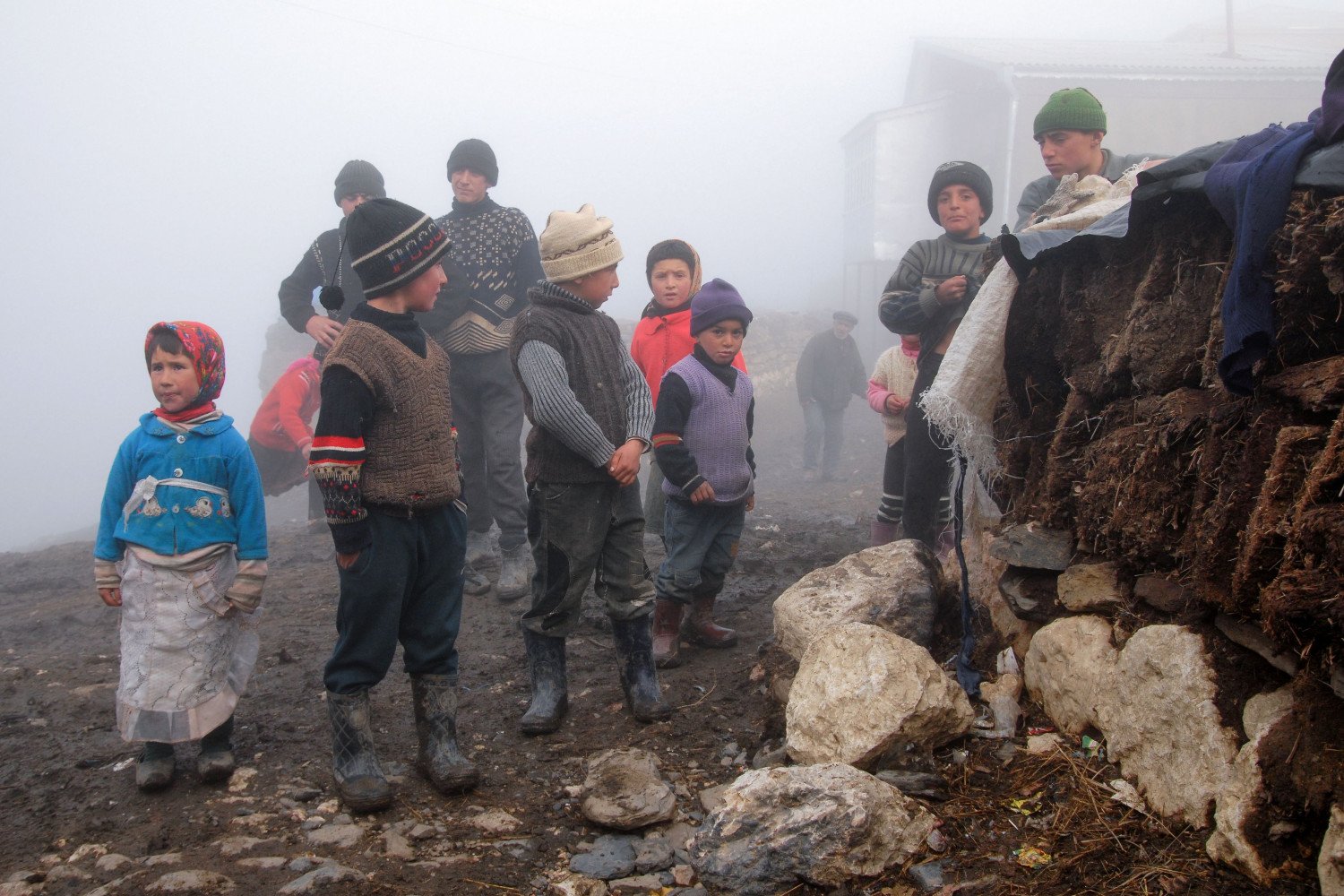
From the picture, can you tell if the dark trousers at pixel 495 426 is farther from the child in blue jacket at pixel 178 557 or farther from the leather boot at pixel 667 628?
the child in blue jacket at pixel 178 557

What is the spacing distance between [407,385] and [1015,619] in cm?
238

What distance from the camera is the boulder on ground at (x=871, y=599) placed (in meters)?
3.69

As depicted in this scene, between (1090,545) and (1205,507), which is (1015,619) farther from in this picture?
(1205,507)

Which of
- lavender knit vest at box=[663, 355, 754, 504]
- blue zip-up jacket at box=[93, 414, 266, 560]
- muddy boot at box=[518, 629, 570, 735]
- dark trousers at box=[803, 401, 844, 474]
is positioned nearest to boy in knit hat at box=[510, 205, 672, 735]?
muddy boot at box=[518, 629, 570, 735]

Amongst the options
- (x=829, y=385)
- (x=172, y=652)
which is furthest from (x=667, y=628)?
(x=829, y=385)

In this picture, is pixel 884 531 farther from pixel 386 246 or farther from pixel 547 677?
pixel 386 246

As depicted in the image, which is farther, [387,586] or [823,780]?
[387,586]

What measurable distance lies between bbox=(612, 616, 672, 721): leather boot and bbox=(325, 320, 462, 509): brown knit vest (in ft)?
3.22

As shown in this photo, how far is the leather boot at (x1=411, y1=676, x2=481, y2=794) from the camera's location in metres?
3.17

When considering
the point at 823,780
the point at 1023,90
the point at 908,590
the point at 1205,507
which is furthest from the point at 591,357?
the point at 1023,90

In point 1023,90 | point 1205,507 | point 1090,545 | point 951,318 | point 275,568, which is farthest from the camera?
point 1023,90

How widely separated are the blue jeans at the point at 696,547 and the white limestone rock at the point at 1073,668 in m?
1.71

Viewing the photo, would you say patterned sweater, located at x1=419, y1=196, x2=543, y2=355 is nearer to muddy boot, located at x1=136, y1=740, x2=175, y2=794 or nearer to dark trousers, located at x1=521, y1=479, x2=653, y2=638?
dark trousers, located at x1=521, y1=479, x2=653, y2=638

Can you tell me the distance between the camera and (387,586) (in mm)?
3096
